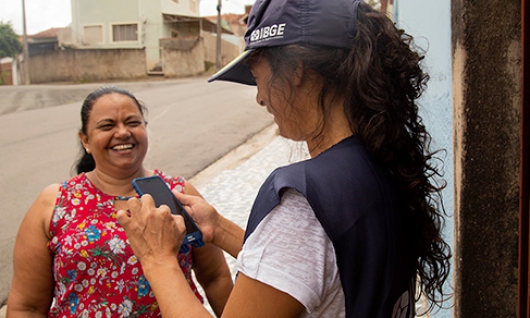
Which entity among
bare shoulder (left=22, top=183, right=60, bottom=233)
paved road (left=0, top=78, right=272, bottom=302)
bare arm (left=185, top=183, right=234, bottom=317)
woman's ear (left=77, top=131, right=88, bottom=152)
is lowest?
paved road (left=0, top=78, right=272, bottom=302)

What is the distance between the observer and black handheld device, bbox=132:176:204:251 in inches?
69.7

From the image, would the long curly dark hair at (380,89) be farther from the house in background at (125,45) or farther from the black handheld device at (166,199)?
the house in background at (125,45)

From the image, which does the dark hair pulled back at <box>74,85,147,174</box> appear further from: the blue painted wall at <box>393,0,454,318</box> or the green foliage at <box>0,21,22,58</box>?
the green foliage at <box>0,21,22,58</box>

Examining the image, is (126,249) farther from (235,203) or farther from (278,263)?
(235,203)

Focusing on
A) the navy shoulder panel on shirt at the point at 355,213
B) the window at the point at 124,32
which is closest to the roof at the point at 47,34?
the window at the point at 124,32

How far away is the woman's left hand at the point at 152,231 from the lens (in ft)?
4.62

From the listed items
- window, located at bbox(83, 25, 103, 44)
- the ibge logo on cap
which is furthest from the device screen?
window, located at bbox(83, 25, 103, 44)

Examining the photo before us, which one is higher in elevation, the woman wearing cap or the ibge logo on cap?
the ibge logo on cap

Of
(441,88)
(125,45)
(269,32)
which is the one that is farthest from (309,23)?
(125,45)

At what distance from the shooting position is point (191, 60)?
1215 inches

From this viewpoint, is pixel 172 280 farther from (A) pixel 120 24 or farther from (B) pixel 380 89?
(A) pixel 120 24

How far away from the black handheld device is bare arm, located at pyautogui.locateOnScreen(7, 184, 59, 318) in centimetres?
54

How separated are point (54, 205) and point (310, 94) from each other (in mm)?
1470

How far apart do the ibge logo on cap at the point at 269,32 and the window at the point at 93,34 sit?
3532 cm
